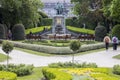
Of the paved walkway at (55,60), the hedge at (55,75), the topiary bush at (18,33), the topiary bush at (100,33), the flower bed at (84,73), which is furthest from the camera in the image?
the topiary bush at (18,33)

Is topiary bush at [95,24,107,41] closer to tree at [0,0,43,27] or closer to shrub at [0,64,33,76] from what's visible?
tree at [0,0,43,27]

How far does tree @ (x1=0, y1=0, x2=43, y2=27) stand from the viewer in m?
50.5

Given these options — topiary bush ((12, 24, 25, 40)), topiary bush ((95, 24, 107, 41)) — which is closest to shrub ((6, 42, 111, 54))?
topiary bush ((95, 24, 107, 41))

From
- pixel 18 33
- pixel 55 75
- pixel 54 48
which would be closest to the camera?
pixel 55 75

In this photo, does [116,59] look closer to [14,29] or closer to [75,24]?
[14,29]

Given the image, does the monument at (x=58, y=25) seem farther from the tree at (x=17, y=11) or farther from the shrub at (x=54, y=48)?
the shrub at (x=54, y=48)

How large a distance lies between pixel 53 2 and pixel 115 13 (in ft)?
294

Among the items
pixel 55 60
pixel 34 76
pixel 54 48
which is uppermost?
pixel 54 48

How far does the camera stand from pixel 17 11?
174 feet

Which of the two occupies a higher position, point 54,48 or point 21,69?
point 54,48

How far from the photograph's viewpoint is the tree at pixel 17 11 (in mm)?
50531

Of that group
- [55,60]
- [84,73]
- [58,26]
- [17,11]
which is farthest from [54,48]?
[58,26]

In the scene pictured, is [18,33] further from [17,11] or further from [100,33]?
[100,33]

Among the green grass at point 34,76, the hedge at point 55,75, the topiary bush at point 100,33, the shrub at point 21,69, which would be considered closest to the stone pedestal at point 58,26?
the topiary bush at point 100,33
